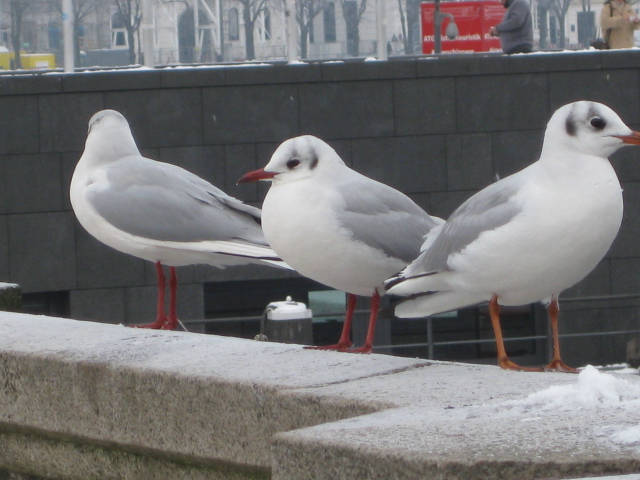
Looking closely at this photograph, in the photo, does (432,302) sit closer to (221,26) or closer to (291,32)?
(221,26)

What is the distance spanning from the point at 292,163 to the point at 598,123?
1137 millimetres

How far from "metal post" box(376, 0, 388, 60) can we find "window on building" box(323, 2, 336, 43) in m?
0.44

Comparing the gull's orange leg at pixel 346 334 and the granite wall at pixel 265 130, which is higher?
→ the granite wall at pixel 265 130

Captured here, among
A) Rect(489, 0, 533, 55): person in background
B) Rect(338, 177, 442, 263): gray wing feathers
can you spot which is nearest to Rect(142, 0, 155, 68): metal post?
Rect(489, 0, 533, 55): person in background

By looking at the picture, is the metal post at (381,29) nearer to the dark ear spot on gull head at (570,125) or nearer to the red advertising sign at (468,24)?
the red advertising sign at (468,24)

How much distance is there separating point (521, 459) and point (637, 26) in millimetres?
10192

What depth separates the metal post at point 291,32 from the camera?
11.1 metres

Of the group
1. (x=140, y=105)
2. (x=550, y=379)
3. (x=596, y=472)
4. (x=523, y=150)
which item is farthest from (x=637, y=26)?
(x=596, y=472)

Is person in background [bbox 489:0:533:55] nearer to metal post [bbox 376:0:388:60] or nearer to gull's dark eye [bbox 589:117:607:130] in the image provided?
metal post [bbox 376:0:388:60]

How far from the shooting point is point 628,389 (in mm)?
2951

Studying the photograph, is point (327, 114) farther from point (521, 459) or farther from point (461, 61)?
point (521, 459)

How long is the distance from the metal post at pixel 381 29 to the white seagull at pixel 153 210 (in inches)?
227

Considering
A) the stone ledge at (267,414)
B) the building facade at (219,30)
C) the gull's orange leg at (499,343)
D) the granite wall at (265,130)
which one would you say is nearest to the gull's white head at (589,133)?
the gull's orange leg at (499,343)

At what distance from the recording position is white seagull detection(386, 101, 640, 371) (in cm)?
386
